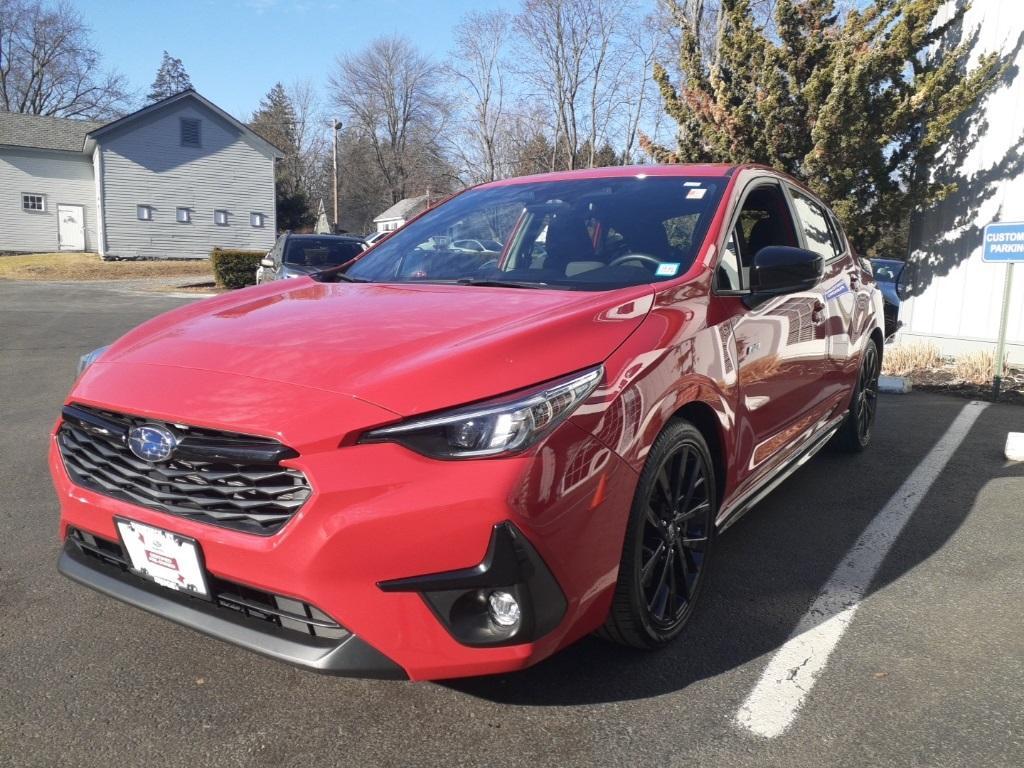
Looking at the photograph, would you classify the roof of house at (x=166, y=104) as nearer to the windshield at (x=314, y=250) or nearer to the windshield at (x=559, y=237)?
the windshield at (x=314, y=250)

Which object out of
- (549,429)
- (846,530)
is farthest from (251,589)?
(846,530)

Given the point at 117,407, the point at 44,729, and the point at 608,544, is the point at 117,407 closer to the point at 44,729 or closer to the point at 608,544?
the point at 44,729

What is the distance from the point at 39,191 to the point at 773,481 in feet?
135

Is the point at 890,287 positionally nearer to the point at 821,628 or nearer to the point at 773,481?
the point at 773,481

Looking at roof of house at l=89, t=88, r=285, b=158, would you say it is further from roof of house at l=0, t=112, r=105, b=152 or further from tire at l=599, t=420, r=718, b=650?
tire at l=599, t=420, r=718, b=650

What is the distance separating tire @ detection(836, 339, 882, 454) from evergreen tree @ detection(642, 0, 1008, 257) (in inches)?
198

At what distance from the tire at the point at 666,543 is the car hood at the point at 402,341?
1.45 feet

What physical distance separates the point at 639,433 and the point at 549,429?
0.39 m

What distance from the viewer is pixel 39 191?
3678 cm

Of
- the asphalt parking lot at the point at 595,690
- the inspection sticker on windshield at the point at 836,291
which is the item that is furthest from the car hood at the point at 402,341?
the inspection sticker on windshield at the point at 836,291

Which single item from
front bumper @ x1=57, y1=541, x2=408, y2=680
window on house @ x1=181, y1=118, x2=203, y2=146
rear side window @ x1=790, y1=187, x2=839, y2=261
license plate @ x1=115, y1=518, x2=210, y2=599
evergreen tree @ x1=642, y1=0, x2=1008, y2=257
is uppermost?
window on house @ x1=181, y1=118, x2=203, y2=146

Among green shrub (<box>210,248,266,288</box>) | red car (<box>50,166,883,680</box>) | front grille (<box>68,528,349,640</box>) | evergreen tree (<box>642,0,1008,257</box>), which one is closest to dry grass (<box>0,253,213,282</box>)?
green shrub (<box>210,248,266,288</box>)

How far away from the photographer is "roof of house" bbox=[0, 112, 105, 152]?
36.2 meters

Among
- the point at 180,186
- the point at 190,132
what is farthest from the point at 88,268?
the point at 190,132
